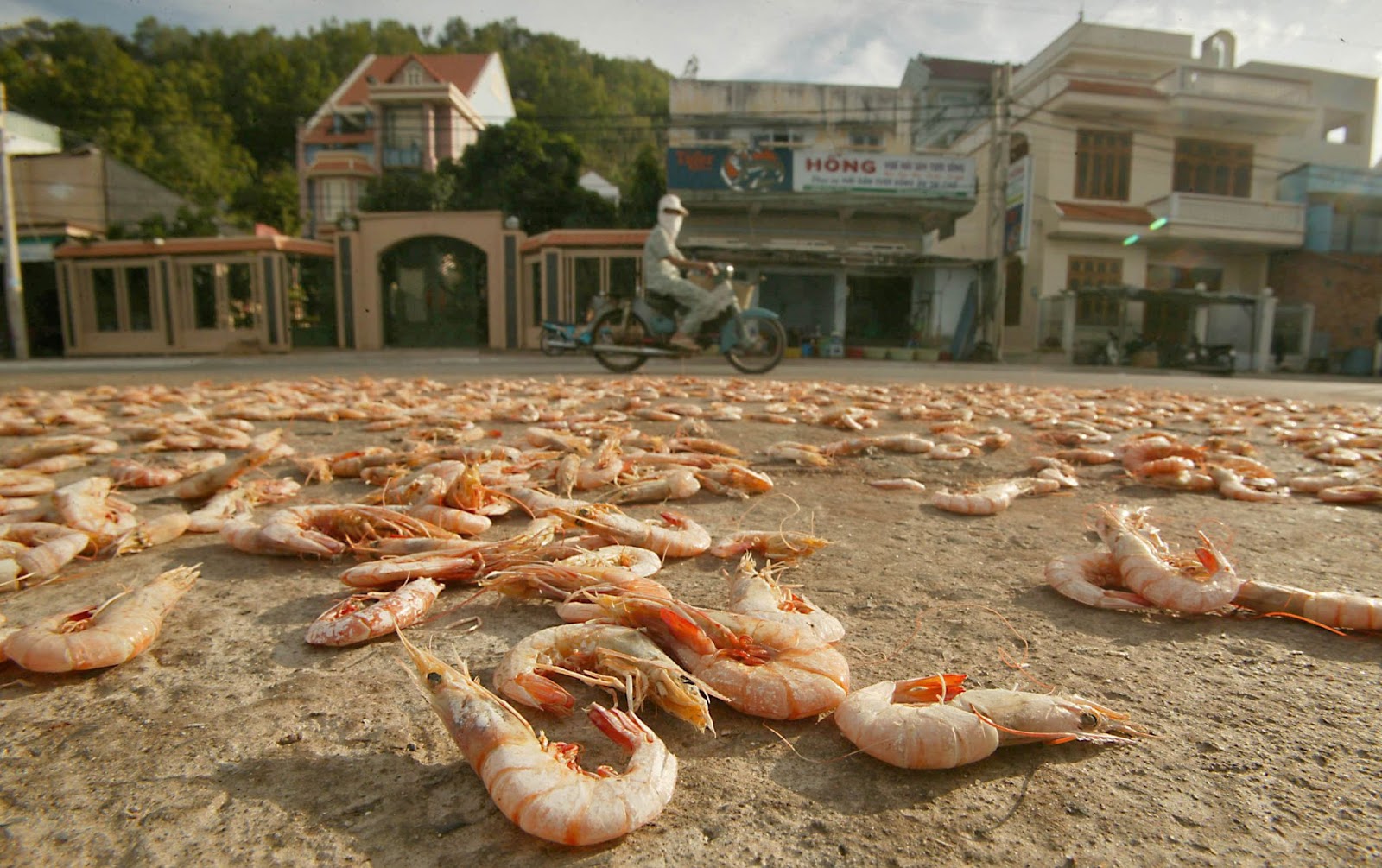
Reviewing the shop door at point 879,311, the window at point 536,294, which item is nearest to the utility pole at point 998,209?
the shop door at point 879,311

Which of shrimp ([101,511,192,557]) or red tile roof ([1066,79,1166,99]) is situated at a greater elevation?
red tile roof ([1066,79,1166,99])

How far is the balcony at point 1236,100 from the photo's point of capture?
2031 cm

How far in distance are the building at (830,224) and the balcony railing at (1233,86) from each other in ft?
22.7

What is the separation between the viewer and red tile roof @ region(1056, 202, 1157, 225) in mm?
20406

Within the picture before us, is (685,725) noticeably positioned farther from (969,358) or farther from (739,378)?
(969,358)

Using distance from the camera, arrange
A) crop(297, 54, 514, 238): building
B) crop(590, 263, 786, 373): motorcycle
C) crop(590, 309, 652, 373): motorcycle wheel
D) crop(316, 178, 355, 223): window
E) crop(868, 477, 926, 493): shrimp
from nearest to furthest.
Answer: crop(868, 477, 926, 493): shrimp, crop(590, 263, 786, 373): motorcycle, crop(590, 309, 652, 373): motorcycle wheel, crop(316, 178, 355, 223): window, crop(297, 54, 514, 238): building

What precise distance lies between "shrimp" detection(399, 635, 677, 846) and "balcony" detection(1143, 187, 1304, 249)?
24.0 m

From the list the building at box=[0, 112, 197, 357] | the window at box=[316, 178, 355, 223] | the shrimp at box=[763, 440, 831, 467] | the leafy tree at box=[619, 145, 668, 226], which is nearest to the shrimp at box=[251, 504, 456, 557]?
the shrimp at box=[763, 440, 831, 467]

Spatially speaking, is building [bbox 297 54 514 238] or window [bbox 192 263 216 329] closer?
window [bbox 192 263 216 329]

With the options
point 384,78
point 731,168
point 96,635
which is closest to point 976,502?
point 96,635

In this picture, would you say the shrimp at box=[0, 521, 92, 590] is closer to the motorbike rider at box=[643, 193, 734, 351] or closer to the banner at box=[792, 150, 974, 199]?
the motorbike rider at box=[643, 193, 734, 351]

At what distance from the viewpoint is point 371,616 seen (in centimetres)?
164

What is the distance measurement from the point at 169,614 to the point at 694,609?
1380 mm

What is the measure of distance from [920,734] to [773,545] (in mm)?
1095
